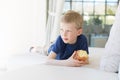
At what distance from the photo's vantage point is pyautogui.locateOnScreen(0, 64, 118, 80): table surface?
3.43 feet

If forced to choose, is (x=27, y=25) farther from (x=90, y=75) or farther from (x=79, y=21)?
(x=90, y=75)

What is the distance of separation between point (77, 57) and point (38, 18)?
1702 millimetres

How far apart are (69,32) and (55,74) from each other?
0.42 metres

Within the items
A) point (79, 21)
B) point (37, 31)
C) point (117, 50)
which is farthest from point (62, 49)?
point (37, 31)

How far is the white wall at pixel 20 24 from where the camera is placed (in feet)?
9.91

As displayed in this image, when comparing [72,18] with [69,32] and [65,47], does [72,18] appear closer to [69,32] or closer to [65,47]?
[69,32]

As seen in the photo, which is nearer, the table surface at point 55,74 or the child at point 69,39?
the table surface at point 55,74

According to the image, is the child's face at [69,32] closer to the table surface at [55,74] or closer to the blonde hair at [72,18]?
the blonde hair at [72,18]

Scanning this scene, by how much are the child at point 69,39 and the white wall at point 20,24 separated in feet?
4.83

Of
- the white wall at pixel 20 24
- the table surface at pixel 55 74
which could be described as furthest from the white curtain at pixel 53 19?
the table surface at pixel 55 74

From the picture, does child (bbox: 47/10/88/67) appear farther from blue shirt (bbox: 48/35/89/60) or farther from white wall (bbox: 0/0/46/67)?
white wall (bbox: 0/0/46/67)

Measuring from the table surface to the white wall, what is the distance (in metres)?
1.84

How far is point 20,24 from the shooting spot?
305cm

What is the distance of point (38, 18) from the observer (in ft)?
9.92
